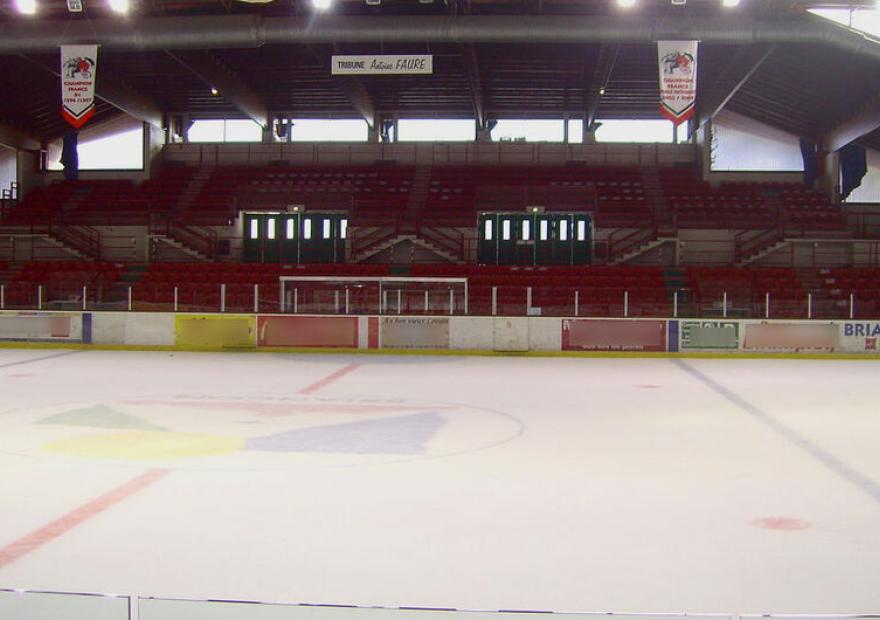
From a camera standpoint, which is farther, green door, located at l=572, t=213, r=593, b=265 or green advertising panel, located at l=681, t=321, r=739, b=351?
green door, located at l=572, t=213, r=593, b=265

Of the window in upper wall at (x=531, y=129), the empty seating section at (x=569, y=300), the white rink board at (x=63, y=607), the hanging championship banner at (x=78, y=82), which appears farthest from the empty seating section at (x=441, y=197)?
the white rink board at (x=63, y=607)

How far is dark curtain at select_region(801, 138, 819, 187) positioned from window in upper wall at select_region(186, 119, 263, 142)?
2004 centimetres

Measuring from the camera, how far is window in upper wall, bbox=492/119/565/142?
1334 inches

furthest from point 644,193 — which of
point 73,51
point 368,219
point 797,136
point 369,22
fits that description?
point 73,51

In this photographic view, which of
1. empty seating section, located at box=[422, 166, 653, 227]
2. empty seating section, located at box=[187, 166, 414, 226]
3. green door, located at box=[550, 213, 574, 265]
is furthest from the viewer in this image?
green door, located at box=[550, 213, 574, 265]

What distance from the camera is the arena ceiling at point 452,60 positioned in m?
21.2

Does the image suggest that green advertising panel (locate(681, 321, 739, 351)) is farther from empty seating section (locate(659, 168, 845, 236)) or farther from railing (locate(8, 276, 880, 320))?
empty seating section (locate(659, 168, 845, 236))

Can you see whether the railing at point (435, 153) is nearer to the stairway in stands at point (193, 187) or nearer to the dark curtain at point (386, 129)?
the dark curtain at point (386, 129)

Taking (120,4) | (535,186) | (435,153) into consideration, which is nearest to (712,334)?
(535,186)

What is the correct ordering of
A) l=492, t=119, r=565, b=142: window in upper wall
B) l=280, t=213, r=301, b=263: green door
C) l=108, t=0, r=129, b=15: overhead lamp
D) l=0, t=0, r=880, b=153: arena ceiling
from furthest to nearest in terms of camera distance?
l=492, t=119, r=565, b=142: window in upper wall < l=280, t=213, r=301, b=263: green door < l=0, t=0, r=880, b=153: arena ceiling < l=108, t=0, r=129, b=15: overhead lamp

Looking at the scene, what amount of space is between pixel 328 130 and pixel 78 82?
50.4ft

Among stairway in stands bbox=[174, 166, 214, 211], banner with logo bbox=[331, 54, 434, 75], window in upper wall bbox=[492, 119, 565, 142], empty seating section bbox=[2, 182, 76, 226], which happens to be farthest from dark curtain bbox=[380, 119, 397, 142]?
banner with logo bbox=[331, 54, 434, 75]

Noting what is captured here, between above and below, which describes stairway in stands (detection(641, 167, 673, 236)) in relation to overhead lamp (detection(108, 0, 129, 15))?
below

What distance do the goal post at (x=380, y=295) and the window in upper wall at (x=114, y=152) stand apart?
650 inches
